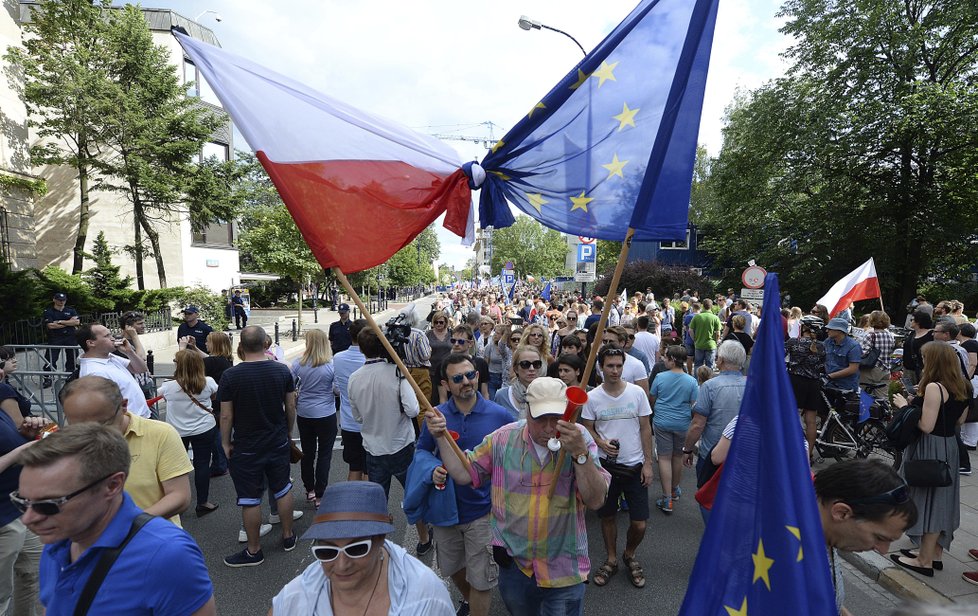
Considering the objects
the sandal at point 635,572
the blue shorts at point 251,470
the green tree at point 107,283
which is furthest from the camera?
the green tree at point 107,283

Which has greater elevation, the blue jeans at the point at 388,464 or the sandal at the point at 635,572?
the blue jeans at the point at 388,464

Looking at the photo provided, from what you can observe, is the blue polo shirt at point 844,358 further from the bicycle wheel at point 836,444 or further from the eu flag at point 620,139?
the eu flag at point 620,139

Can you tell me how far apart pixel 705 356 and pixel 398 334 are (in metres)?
8.01

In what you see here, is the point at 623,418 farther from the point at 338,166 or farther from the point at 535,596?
Result: the point at 338,166

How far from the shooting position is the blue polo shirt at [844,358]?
671cm

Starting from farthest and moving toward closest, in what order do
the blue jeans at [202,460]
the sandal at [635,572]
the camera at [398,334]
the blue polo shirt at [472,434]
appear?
1. the blue jeans at [202,460]
2. the camera at [398,334]
3. the sandal at [635,572]
4. the blue polo shirt at [472,434]

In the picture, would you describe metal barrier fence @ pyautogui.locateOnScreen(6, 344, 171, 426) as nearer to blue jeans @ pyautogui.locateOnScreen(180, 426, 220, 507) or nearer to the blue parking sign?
blue jeans @ pyautogui.locateOnScreen(180, 426, 220, 507)

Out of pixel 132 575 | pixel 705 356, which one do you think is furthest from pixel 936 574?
pixel 705 356

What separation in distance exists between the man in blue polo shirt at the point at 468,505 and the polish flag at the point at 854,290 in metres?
9.95

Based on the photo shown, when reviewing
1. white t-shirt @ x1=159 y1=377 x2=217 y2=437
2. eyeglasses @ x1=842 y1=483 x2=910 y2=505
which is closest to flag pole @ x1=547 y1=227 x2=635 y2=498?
eyeglasses @ x1=842 y1=483 x2=910 y2=505

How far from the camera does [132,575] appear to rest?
1.72 metres

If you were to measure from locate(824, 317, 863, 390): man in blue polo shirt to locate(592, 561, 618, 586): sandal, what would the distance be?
464cm

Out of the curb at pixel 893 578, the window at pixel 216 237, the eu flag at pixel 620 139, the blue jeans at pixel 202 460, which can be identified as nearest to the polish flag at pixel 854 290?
the curb at pixel 893 578

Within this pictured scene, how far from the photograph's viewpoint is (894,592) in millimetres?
3963
